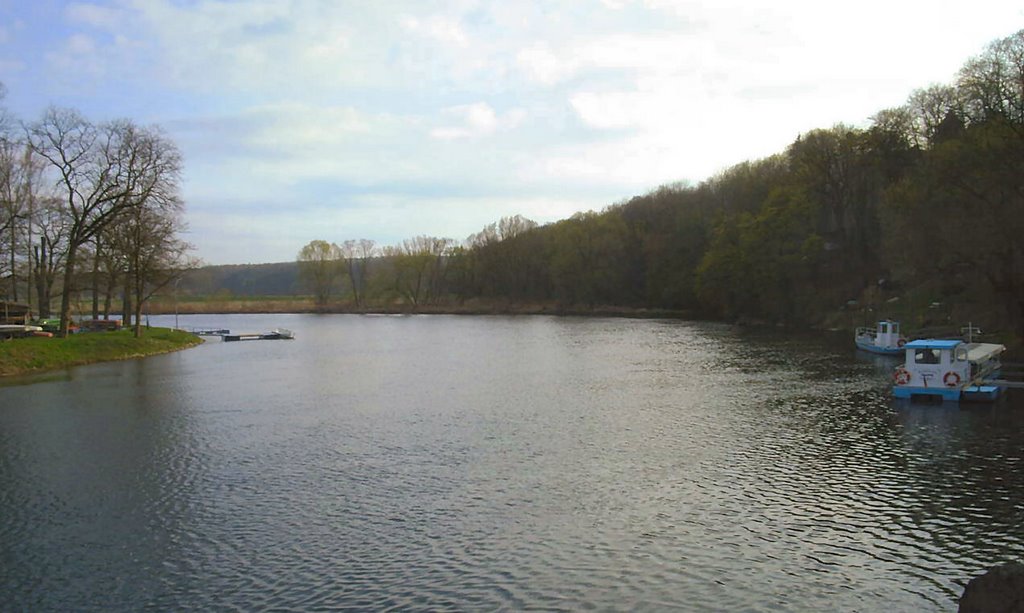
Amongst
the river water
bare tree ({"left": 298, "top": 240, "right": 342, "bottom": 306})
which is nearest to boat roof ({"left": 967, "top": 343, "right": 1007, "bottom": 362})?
the river water

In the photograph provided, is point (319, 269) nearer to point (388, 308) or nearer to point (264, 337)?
point (388, 308)

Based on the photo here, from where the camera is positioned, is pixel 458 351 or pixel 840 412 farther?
pixel 458 351

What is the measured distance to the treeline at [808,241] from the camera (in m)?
36.9

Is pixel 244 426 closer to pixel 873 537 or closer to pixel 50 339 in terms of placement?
pixel 873 537

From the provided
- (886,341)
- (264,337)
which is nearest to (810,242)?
(886,341)

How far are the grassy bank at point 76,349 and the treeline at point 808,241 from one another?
47.2 meters

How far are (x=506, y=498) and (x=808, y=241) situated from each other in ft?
200

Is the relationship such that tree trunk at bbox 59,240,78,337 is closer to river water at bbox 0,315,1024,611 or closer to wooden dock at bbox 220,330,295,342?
river water at bbox 0,315,1024,611

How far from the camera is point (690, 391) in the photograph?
104 feet

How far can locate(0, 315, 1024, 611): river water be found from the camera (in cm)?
1189

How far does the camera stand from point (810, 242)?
69.9 meters

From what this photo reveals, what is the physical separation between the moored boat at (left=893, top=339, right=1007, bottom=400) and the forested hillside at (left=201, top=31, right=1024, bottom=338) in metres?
9.22

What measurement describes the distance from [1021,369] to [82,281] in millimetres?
56134

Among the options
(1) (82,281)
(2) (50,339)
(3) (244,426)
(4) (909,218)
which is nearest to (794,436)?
(3) (244,426)
